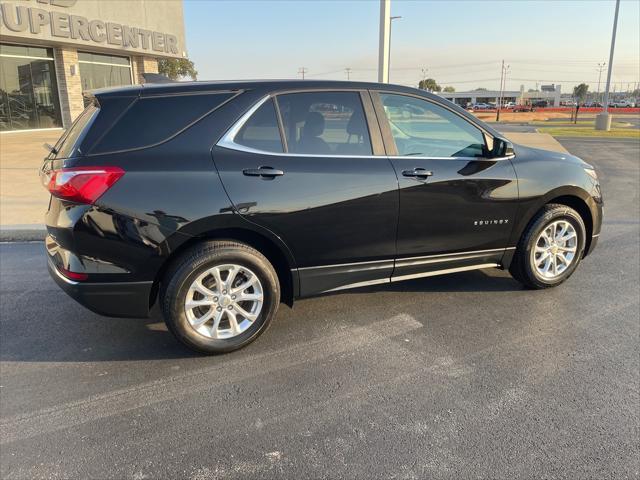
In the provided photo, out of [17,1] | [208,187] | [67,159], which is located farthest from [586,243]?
[17,1]

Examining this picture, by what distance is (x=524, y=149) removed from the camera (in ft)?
14.5

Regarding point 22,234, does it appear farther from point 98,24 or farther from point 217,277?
point 98,24

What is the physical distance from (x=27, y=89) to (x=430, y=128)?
831 inches

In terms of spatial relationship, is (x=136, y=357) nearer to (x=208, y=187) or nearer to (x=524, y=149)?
(x=208, y=187)

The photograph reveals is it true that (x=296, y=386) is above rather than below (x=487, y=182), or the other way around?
below

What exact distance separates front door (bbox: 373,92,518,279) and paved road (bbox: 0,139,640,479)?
466 millimetres

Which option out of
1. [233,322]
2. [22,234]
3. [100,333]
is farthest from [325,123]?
[22,234]

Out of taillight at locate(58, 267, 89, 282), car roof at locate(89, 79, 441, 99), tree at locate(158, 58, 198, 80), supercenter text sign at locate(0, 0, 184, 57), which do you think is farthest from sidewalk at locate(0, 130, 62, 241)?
tree at locate(158, 58, 198, 80)

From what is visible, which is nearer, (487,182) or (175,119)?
(175,119)

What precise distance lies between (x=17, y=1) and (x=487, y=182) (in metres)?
19.8

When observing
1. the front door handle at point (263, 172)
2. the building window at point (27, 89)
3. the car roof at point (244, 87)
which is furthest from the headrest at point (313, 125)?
the building window at point (27, 89)

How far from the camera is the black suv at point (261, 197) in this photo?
3.09 meters

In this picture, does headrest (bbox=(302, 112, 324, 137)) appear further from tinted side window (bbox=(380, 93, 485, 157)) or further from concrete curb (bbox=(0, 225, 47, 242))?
concrete curb (bbox=(0, 225, 47, 242))

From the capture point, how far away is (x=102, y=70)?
23.2m
